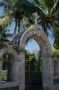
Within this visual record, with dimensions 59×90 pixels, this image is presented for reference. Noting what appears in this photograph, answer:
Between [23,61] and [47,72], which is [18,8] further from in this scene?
[23,61]

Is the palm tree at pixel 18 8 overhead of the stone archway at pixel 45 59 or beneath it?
overhead

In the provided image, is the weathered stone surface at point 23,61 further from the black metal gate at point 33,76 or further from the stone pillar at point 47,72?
the black metal gate at point 33,76

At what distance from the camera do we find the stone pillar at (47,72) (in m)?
18.1

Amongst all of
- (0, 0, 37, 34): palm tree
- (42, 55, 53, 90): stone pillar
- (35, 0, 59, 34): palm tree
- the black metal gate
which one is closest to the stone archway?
(42, 55, 53, 90): stone pillar

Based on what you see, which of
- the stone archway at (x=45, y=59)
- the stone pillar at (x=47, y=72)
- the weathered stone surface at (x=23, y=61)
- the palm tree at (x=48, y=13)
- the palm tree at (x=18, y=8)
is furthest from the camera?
the palm tree at (x=48, y=13)

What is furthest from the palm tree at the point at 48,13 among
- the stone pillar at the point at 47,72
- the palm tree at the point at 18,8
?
the stone pillar at the point at 47,72

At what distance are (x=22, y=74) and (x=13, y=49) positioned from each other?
5.54 feet

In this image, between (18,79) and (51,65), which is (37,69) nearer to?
(51,65)

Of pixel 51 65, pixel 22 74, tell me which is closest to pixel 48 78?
pixel 51 65

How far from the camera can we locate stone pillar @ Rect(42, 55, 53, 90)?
18.1m

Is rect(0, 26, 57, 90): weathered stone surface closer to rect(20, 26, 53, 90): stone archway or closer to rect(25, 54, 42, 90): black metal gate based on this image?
rect(20, 26, 53, 90): stone archway

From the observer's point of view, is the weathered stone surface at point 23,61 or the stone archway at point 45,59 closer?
the weathered stone surface at point 23,61

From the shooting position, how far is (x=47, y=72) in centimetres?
1816

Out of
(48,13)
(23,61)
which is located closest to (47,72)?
(23,61)
